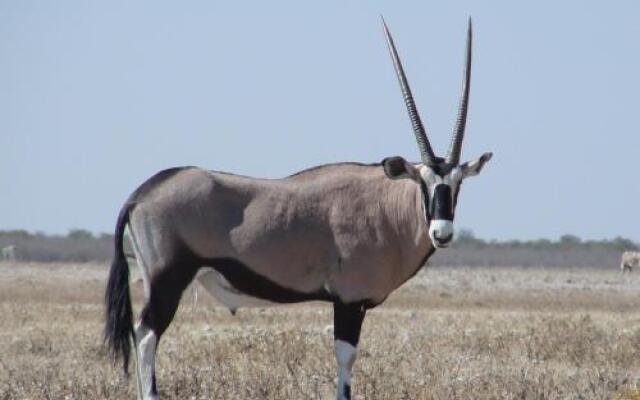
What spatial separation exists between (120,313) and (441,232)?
8.62ft

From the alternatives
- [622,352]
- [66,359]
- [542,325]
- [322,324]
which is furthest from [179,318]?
[622,352]

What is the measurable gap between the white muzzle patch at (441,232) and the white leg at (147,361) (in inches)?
88.8

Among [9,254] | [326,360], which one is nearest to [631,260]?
[9,254]

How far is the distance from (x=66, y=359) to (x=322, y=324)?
7.32 m

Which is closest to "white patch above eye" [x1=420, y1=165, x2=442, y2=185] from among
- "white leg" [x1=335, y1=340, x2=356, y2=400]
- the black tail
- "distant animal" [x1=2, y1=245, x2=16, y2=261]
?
"white leg" [x1=335, y1=340, x2=356, y2=400]

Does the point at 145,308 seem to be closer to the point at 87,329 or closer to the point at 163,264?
the point at 163,264

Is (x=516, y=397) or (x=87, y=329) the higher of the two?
(x=516, y=397)

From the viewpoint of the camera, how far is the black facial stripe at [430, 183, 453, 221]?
10750 millimetres

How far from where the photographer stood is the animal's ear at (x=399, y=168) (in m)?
11.1

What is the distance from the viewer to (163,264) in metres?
11.0

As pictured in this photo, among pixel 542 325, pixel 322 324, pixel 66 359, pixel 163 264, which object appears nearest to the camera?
pixel 163 264

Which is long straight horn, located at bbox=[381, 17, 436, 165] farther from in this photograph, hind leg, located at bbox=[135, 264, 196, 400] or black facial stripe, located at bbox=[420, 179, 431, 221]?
hind leg, located at bbox=[135, 264, 196, 400]

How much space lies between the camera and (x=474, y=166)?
11188 millimetres

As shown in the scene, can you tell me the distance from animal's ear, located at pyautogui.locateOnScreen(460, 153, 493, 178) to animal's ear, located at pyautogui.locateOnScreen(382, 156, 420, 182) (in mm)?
359
